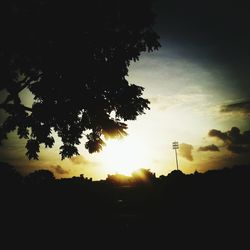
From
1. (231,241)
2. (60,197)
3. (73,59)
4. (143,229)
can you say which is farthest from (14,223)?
(231,241)

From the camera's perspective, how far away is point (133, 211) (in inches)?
456

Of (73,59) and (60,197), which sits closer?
(73,59)

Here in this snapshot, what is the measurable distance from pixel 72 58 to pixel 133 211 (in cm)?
686

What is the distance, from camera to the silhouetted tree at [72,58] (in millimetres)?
8859

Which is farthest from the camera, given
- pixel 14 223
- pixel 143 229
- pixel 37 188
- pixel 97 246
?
pixel 37 188

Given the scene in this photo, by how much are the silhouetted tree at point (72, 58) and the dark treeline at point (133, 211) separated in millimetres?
3339

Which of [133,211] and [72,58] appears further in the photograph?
[133,211]

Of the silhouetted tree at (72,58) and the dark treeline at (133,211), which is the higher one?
the silhouetted tree at (72,58)

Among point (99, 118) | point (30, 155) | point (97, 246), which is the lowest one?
point (97, 246)

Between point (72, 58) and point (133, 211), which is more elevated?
point (72, 58)

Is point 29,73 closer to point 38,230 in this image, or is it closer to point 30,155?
point 30,155

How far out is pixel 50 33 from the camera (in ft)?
29.2

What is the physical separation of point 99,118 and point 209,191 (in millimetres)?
6268

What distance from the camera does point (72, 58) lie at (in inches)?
358
